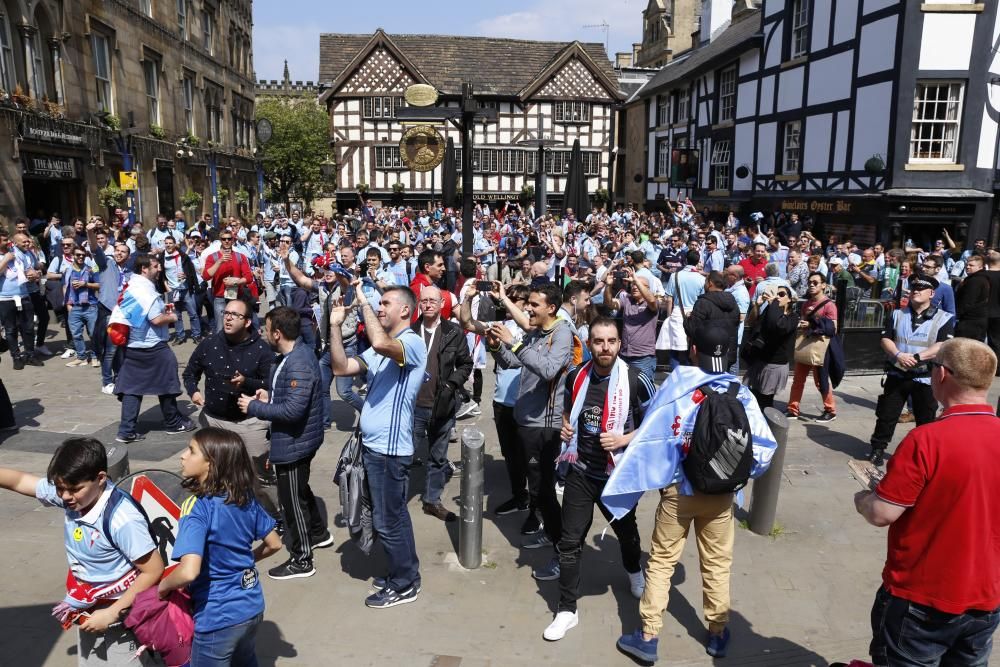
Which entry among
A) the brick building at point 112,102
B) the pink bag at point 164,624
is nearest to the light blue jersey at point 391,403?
the pink bag at point 164,624

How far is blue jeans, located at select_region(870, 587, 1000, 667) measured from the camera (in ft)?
9.20

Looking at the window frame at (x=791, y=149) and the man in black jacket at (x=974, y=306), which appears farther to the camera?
the window frame at (x=791, y=149)

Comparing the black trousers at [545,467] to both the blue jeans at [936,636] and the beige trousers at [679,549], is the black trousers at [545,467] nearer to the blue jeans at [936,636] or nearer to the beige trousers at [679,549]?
the beige trousers at [679,549]

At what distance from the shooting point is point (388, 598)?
174 inches

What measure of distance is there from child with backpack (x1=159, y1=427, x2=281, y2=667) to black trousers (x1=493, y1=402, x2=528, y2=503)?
267cm

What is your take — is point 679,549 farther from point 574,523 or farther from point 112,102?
point 112,102

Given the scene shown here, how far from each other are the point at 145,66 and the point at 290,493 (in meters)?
23.7

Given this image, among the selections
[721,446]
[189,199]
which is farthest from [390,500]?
[189,199]

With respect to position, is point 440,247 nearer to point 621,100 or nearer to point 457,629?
point 457,629

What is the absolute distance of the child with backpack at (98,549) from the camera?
2.73 m

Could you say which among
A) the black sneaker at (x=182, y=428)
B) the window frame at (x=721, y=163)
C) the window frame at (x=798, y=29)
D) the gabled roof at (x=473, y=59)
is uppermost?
the gabled roof at (x=473, y=59)

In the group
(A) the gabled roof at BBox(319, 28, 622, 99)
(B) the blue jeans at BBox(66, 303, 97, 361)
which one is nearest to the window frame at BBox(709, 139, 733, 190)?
(A) the gabled roof at BBox(319, 28, 622, 99)

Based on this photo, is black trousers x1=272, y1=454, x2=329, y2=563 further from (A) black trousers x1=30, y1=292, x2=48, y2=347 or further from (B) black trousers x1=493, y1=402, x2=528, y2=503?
(A) black trousers x1=30, y1=292, x2=48, y2=347

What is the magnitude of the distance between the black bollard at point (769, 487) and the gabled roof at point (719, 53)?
23104 mm
